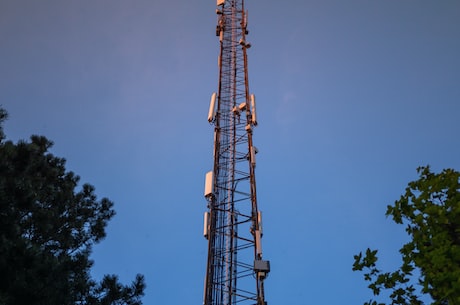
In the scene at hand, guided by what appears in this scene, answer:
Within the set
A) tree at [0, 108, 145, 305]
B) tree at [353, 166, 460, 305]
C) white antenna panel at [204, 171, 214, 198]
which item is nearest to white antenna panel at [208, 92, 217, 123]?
white antenna panel at [204, 171, 214, 198]

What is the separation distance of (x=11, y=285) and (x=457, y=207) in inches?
210

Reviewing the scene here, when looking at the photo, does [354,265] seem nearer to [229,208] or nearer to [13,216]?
[13,216]

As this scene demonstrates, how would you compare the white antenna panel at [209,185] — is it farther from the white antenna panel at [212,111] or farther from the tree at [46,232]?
the tree at [46,232]

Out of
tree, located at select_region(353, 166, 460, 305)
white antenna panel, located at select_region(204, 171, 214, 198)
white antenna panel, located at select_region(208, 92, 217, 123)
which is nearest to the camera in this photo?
tree, located at select_region(353, 166, 460, 305)

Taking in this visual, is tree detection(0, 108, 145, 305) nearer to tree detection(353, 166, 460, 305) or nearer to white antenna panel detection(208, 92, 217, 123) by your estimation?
tree detection(353, 166, 460, 305)

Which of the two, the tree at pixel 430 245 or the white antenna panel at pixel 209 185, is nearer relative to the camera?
the tree at pixel 430 245

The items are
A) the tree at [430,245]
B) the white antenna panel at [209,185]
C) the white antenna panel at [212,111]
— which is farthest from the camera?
the white antenna panel at [212,111]

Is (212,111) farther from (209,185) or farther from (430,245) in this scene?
(430,245)

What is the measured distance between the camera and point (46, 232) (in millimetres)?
6578

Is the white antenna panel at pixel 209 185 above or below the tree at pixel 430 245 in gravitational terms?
above

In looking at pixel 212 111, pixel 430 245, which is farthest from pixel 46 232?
pixel 212 111

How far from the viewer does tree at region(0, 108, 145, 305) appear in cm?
544

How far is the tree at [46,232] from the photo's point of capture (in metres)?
5.44

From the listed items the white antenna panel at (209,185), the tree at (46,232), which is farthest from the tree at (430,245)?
the white antenna panel at (209,185)
